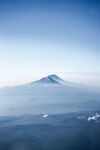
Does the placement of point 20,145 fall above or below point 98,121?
above

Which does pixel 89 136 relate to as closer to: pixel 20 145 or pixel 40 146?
pixel 40 146

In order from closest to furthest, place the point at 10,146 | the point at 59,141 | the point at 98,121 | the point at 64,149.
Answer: the point at 64,149 → the point at 10,146 → the point at 59,141 → the point at 98,121

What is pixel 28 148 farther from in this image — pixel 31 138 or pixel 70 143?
pixel 70 143

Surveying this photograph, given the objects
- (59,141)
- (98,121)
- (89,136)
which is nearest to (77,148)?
(59,141)

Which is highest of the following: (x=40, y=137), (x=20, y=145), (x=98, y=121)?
(x=20, y=145)

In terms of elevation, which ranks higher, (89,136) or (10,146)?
(10,146)

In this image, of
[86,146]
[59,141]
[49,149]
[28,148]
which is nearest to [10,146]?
[28,148]

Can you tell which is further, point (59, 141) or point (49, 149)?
point (59, 141)

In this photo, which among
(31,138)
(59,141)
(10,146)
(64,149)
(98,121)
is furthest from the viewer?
(98,121)

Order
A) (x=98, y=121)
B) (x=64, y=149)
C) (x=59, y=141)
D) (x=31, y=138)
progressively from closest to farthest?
1. (x=64, y=149)
2. (x=59, y=141)
3. (x=31, y=138)
4. (x=98, y=121)
